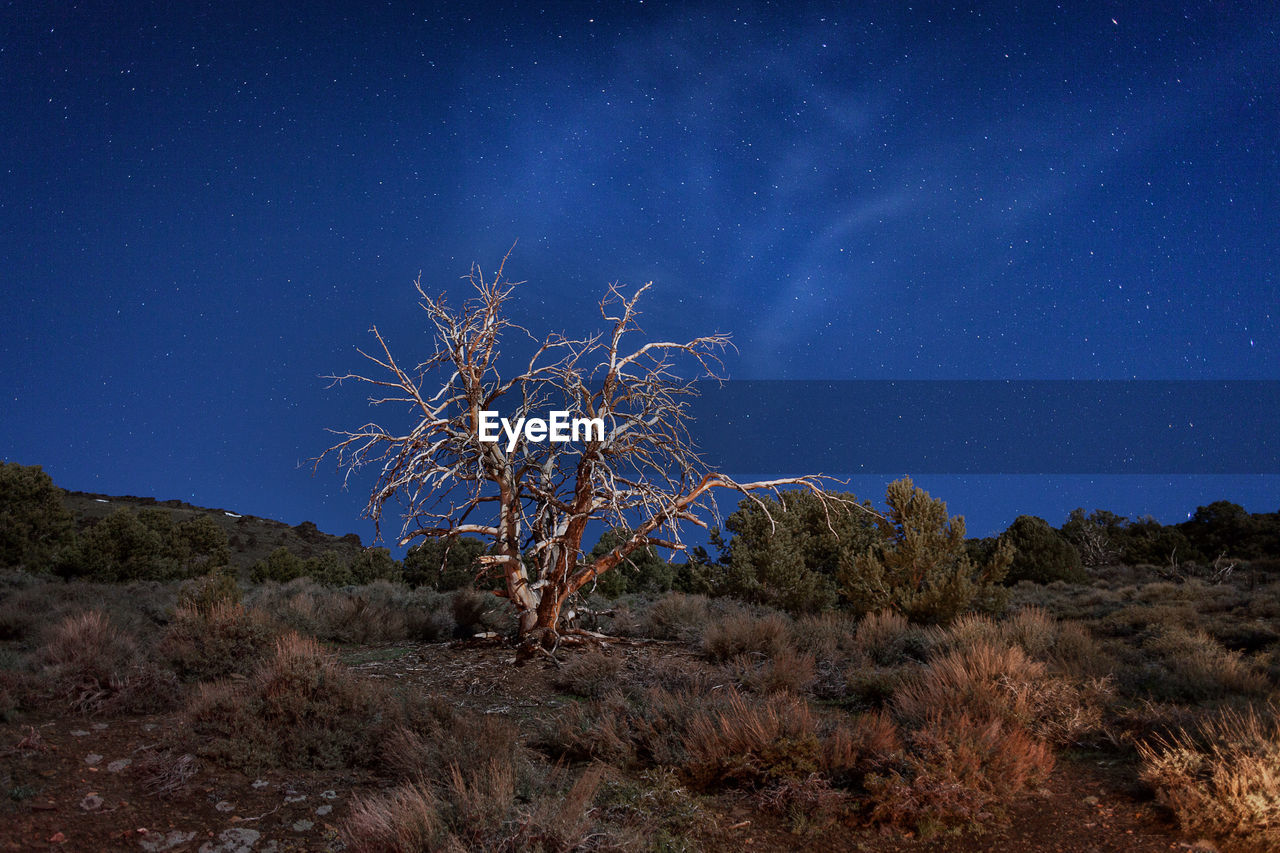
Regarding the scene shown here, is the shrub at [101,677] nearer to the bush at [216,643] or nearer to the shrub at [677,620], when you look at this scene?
the bush at [216,643]

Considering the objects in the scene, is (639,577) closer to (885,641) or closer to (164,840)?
(885,641)

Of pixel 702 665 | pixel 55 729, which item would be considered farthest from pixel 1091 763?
pixel 55 729

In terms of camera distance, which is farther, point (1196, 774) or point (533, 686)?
point (533, 686)

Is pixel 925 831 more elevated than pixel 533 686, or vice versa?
pixel 533 686

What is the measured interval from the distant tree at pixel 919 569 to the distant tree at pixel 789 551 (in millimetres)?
2086

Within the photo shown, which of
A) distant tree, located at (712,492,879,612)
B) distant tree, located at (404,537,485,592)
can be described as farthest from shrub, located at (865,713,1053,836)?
distant tree, located at (404,537,485,592)

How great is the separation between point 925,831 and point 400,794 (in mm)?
3883

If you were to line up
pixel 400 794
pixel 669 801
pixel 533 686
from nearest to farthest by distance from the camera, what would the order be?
pixel 400 794
pixel 669 801
pixel 533 686

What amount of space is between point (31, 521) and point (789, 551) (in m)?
30.7

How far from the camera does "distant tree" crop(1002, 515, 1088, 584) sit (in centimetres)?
3147

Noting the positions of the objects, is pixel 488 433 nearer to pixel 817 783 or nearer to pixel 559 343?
pixel 559 343

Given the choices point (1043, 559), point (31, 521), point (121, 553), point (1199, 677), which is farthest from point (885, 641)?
point (31, 521)

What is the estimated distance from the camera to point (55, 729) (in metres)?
7.12

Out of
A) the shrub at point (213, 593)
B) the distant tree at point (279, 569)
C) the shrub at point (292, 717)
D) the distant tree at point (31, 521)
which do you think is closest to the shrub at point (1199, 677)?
the shrub at point (292, 717)
